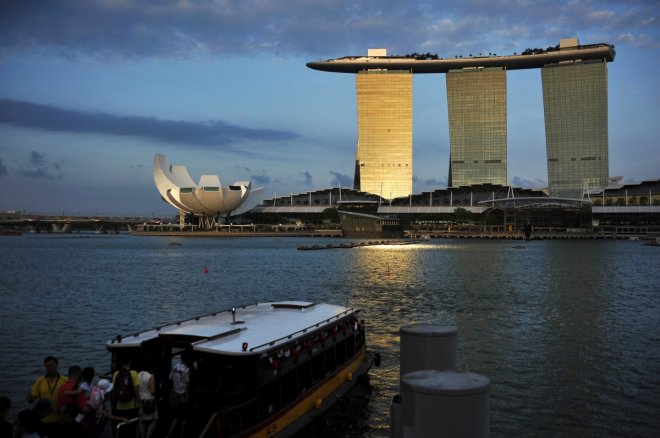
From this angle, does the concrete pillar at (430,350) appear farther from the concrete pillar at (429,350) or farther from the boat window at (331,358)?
the boat window at (331,358)

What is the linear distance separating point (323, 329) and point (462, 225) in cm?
18222

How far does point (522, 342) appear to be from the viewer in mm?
27688

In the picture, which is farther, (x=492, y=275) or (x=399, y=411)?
(x=492, y=275)

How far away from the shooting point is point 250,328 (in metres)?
15.6

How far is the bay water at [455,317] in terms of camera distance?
733 inches

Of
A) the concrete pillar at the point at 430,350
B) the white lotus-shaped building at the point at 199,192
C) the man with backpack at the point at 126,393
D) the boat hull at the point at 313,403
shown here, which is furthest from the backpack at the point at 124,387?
the white lotus-shaped building at the point at 199,192

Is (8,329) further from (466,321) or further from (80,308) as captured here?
(466,321)

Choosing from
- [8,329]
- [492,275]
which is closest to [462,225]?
[492,275]

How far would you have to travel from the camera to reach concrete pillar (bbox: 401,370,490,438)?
22.0 feet

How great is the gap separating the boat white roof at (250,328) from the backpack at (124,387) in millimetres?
1502

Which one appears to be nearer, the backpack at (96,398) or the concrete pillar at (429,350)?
the concrete pillar at (429,350)

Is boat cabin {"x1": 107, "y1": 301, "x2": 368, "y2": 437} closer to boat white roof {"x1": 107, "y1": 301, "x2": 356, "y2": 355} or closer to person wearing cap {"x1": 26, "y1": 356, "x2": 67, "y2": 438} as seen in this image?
boat white roof {"x1": 107, "y1": 301, "x2": 356, "y2": 355}

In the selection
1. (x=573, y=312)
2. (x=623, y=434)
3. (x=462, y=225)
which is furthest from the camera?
(x=462, y=225)

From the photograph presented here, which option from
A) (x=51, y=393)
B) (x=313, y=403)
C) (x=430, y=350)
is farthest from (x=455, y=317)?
(x=51, y=393)
